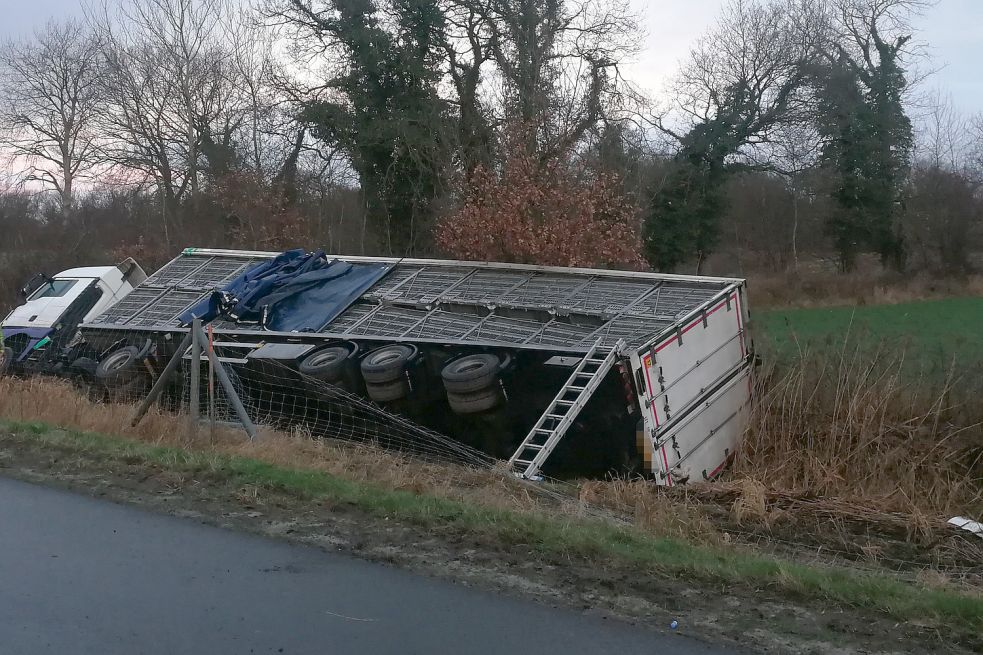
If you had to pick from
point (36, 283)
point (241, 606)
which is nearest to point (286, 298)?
point (36, 283)

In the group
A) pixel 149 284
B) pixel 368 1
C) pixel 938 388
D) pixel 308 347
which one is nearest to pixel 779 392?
pixel 938 388

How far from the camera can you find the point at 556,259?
19438 millimetres

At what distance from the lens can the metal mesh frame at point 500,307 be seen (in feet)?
42.3

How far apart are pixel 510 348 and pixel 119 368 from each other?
6459 millimetres

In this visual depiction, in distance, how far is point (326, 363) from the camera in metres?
12.7

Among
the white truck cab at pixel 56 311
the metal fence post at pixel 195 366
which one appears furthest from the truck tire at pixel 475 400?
the white truck cab at pixel 56 311

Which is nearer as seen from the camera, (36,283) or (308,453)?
(308,453)

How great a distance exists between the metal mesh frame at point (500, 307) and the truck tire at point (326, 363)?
0.39 m

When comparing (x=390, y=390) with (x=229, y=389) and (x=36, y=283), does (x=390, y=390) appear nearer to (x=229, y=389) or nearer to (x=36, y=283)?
(x=229, y=389)

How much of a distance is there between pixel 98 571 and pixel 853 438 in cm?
978

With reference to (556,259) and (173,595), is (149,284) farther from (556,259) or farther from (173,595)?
(173,595)

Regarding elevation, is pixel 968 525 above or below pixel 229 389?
below

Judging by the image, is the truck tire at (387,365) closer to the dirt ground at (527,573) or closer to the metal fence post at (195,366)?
the metal fence post at (195,366)

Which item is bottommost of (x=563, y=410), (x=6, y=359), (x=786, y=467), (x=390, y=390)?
(x=786, y=467)
